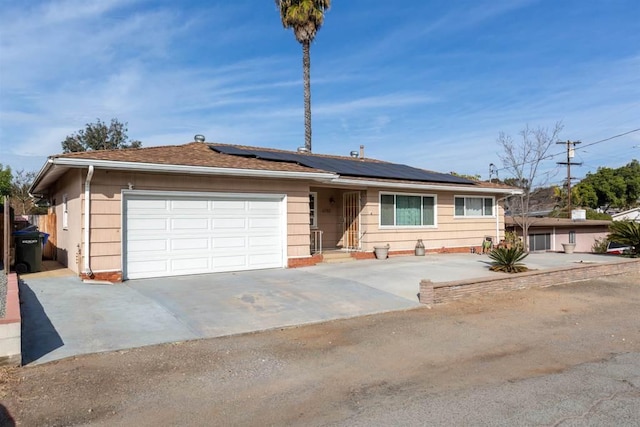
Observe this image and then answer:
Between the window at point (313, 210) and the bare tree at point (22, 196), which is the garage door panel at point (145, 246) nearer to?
the window at point (313, 210)

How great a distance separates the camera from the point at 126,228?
10664mm

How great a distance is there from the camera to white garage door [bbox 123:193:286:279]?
10820 millimetres

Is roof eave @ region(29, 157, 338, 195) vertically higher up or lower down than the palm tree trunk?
lower down

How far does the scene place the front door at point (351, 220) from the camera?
52.6ft

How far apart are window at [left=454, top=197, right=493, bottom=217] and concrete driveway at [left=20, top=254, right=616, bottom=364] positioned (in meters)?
5.70

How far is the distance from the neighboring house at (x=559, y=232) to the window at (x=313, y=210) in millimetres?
12532

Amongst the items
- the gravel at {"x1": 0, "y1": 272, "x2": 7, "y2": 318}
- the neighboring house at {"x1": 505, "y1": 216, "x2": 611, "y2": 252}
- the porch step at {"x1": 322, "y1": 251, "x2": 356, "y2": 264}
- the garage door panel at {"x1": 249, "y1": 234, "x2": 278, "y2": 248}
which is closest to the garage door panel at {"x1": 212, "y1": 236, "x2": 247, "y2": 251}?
the garage door panel at {"x1": 249, "y1": 234, "x2": 278, "y2": 248}

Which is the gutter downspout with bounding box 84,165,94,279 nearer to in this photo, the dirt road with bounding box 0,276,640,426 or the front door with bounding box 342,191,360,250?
the dirt road with bounding box 0,276,640,426

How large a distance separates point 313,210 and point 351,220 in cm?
140

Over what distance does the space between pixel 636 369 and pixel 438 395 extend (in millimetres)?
2778

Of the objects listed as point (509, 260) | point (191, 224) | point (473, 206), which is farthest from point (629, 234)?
point (191, 224)

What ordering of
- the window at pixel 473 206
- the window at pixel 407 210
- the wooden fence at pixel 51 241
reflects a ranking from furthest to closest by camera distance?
the window at pixel 473 206 → the window at pixel 407 210 → the wooden fence at pixel 51 241

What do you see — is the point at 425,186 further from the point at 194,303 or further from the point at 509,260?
the point at 194,303

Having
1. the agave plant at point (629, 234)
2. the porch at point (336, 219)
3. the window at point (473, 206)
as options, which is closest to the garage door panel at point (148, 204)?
the porch at point (336, 219)
